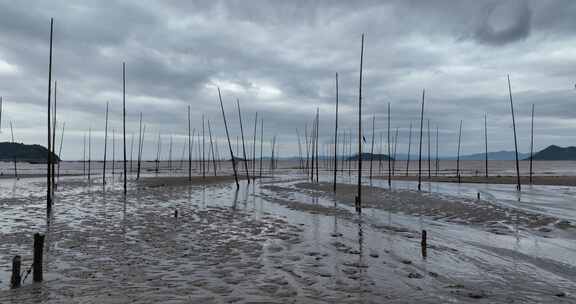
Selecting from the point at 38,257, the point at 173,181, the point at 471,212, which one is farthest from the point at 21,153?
the point at 471,212

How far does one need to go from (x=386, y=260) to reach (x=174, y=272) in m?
6.81

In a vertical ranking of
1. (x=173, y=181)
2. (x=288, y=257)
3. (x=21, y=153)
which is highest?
(x=21, y=153)

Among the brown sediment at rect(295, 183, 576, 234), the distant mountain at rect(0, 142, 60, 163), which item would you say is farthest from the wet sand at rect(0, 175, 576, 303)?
the distant mountain at rect(0, 142, 60, 163)

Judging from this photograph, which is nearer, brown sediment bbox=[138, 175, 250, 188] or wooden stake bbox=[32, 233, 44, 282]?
wooden stake bbox=[32, 233, 44, 282]

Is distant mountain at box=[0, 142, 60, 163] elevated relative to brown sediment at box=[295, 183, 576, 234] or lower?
elevated

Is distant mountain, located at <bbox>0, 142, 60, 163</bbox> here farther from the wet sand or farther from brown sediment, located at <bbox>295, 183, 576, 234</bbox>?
brown sediment, located at <bbox>295, 183, 576, 234</bbox>

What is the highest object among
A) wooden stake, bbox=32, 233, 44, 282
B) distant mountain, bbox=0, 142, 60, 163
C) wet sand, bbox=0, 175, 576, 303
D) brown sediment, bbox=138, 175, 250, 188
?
distant mountain, bbox=0, 142, 60, 163

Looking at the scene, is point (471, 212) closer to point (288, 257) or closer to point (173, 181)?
point (288, 257)

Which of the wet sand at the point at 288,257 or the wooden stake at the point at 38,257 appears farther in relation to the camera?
the wooden stake at the point at 38,257

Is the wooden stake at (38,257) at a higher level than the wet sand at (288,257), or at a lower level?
higher

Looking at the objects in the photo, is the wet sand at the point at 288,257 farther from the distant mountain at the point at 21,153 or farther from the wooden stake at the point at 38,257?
the distant mountain at the point at 21,153

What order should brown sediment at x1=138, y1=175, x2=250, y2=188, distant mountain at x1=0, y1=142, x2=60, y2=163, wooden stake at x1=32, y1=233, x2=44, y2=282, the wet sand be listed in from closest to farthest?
the wet sand < wooden stake at x1=32, y1=233, x2=44, y2=282 < brown sediment at x1=138, y1=175, x2=250, y2=188 < distant mountain at x1=0, y1=142, x2=60, y2=163

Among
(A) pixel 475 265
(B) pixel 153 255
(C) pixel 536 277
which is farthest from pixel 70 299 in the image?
(C) pixel 536 277

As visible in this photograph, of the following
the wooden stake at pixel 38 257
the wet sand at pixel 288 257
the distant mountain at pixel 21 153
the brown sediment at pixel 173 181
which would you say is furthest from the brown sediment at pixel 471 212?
the distant mountain at pixel 21 153
